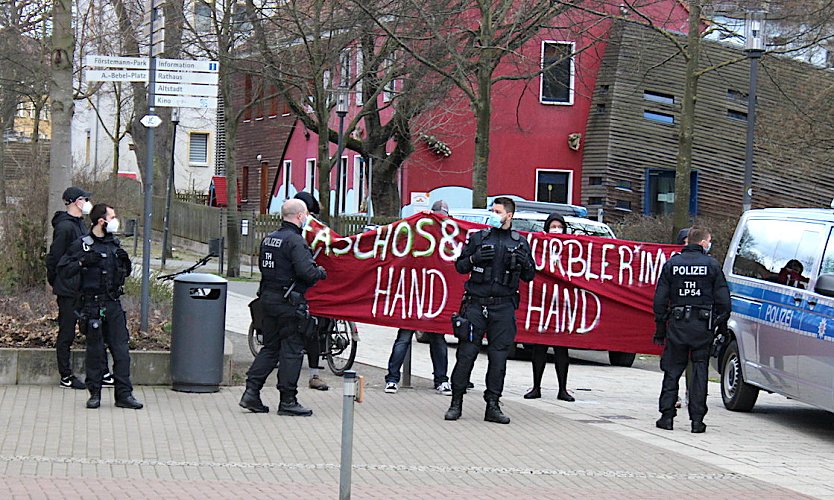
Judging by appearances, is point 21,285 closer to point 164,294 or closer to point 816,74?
point 164,294

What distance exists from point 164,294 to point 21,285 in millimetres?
1786

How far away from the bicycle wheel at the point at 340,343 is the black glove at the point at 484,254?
3.05m

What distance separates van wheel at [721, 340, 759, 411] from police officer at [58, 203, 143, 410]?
613 centimetres

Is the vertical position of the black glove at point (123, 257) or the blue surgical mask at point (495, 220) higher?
the blue surgical mask at point (495, 220)

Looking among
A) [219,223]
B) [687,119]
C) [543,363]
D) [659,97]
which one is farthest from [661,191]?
[543,363]

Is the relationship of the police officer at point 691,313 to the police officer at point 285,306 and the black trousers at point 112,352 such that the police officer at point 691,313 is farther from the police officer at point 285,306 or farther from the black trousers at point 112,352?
the black trousers at point 112,352

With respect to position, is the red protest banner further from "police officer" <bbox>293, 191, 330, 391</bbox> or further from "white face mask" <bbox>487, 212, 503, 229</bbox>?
"white face mask" <bbox>487, 212, 503, 229</bbox>

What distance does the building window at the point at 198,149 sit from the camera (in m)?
73.1

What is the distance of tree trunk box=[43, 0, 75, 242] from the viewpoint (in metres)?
14.7

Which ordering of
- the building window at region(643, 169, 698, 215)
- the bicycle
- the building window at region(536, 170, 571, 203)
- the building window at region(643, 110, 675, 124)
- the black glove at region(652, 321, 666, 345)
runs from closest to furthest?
the black glove at region(652, 321, 666, 345) < the bicycle < the building window at region(643, 169, 698, 215) < the building window at region(536, 170, 571, 203) < the building window at region(643, 110, 675, 124)

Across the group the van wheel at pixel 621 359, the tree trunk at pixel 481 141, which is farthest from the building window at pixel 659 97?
the van wheel at pixel 621 359

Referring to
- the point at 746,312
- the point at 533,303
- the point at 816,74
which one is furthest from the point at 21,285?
the point at 816,74

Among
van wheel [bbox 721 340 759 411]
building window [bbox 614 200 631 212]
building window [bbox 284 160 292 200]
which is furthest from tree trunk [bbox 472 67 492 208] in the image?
building window [bbox 284 160 292 200]

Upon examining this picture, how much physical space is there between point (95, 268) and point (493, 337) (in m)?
3.55
